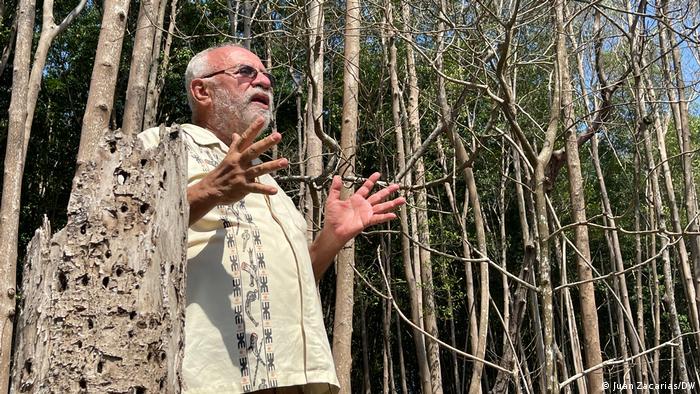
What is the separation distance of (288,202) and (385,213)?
0.32m

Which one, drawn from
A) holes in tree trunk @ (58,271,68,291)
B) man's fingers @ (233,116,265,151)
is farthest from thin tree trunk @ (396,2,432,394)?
holes in tree trunk @ (58,271,68,291)

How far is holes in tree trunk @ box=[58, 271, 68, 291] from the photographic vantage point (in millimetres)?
1310

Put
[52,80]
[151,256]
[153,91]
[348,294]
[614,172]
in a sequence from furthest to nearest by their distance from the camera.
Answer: [614,172], [52,80], [153,91], [348,294], [151,256]

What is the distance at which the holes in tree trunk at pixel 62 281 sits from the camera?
4.30 feet

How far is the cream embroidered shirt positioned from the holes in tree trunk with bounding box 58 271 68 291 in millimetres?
536

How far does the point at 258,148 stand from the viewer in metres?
1.59

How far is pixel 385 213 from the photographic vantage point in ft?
7.35

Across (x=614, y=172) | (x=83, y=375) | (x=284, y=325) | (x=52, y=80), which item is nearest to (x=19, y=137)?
(x=284, y=325)

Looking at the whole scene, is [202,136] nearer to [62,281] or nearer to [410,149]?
[62,281]

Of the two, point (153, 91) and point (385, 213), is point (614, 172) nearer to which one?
point (153, 91)

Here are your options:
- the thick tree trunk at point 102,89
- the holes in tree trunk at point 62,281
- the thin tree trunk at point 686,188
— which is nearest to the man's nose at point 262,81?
the holes in tree trunk at point 62,281

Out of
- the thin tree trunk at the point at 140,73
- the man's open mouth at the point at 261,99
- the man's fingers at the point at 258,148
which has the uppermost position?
the thin tree trunk at the point at 140,73

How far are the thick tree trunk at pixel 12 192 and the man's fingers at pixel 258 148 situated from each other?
4.68 metres

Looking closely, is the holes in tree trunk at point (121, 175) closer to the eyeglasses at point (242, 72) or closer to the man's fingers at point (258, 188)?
the man's fingers at point (258, 188)
